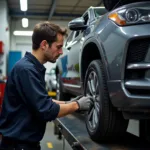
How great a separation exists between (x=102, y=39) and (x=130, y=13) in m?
0.35

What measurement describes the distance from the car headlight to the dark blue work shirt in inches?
28.5

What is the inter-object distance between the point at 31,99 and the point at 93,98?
99cm

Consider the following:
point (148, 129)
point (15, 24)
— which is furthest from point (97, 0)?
point (148, 129)

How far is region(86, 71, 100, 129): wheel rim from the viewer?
2.56 meters

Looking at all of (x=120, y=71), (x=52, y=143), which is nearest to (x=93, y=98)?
(x=120, y=71)

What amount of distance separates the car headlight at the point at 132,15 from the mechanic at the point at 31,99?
501 millimetres

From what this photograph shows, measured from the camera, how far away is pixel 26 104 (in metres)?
1.81

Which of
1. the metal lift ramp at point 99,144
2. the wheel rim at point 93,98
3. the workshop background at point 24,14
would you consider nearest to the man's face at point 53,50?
the wheel rim at point 93,98

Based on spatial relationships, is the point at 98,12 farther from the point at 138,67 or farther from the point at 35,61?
the point at 35,61

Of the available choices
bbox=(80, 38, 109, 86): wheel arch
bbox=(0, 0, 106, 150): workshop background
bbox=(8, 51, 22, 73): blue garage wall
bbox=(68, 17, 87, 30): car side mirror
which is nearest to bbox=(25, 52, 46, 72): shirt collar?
bbox=(80, 38, 109, 86): wheel arch

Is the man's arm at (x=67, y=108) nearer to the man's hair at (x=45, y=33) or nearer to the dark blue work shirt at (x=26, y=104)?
the dark blue work shirt at (x=26, y=104)

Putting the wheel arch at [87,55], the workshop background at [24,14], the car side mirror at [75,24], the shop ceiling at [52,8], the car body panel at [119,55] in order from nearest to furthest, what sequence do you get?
the car body panel at [119,55] → the wheel arch at [87,55] → the car side mirror at [75,24] → the workshop background at [24,14] → the shop ceiling at [52,8]

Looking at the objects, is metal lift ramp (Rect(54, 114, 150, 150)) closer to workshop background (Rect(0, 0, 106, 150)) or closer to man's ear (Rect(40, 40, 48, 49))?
man's ear (Rect(40, 40, 48, 49))

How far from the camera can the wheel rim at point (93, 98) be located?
2559 mm
